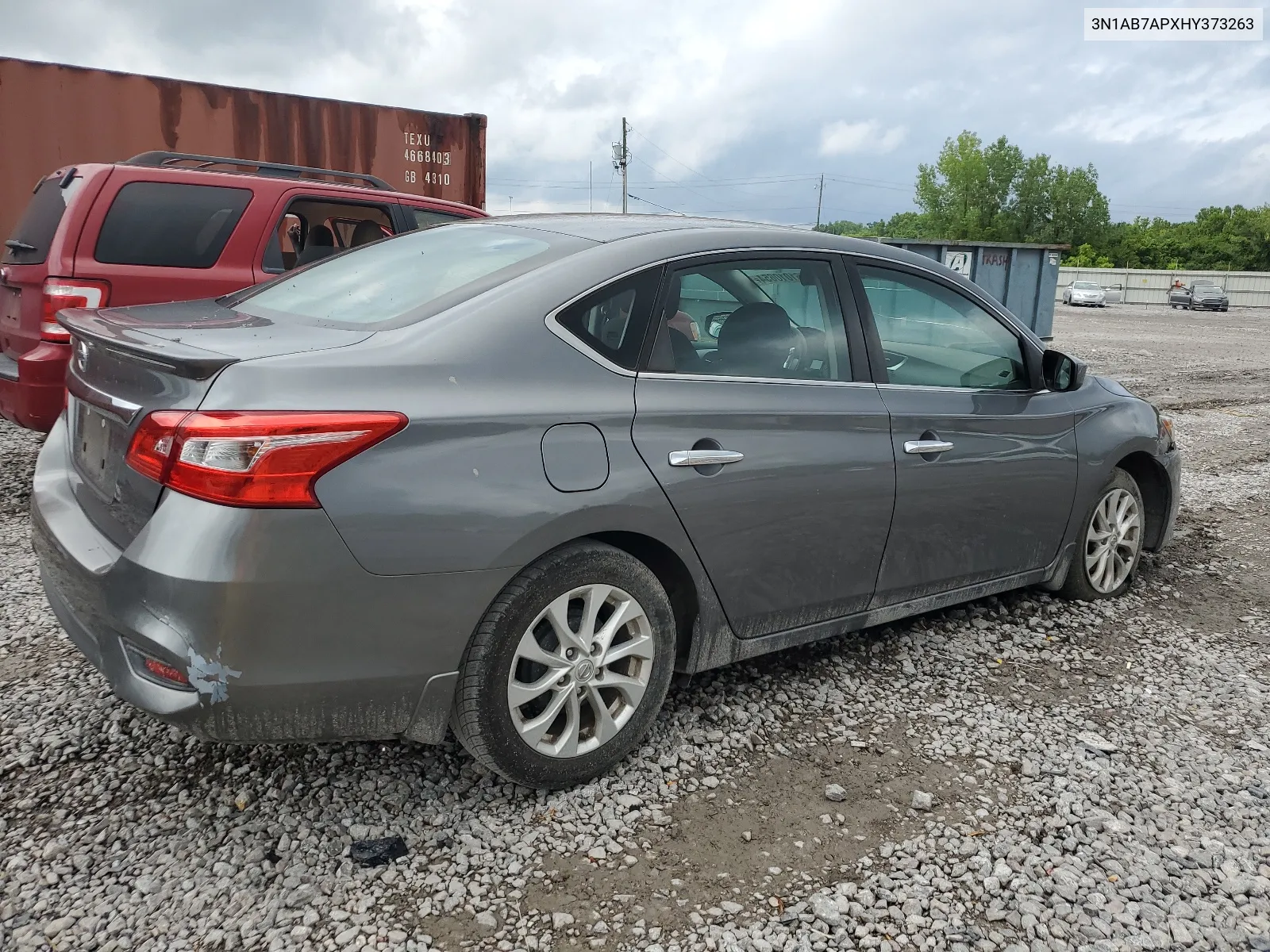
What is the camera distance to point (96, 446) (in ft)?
8.36

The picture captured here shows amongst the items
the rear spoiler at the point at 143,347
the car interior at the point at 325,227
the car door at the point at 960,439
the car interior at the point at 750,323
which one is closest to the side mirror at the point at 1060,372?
the car door at the point at 960,439

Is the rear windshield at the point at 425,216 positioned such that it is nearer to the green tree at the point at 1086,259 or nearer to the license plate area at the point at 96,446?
the license plate area at the point at 96,446

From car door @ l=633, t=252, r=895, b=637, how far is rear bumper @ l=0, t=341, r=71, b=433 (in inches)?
137

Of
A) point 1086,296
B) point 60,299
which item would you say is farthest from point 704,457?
point 1086,296

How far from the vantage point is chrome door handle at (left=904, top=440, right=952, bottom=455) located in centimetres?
329

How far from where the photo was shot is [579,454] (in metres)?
2.50

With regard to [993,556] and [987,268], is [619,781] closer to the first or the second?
[993,556]

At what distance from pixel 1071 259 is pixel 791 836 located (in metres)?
94.6

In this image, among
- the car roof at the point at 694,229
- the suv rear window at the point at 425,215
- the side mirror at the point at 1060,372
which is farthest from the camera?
the suv rear window at the point at 425,215

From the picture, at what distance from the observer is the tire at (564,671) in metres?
2.44

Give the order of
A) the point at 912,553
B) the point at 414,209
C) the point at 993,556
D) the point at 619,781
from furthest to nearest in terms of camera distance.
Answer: the point at 414,209 → the point at 993,556 → the point at 912,553 → the point at 619,781

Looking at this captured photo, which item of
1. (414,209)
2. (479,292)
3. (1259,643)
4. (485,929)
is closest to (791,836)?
(485,929)

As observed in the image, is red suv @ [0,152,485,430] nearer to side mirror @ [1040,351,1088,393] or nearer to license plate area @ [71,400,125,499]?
license plate area @ [71,400,125,499]

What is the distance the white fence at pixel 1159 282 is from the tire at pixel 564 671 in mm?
55724
